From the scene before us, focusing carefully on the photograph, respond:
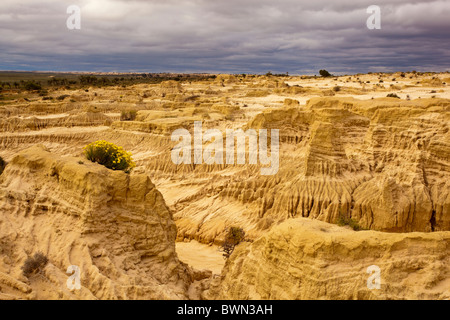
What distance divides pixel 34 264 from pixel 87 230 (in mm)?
1447

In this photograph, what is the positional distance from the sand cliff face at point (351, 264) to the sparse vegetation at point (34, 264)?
4.76 metres

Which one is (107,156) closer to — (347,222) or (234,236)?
(234,236)

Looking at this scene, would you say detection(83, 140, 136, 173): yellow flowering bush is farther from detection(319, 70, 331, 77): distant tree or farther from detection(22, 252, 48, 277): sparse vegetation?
detection(319, 70, 331, 77): distant tree

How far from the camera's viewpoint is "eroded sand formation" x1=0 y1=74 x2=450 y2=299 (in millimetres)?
7988

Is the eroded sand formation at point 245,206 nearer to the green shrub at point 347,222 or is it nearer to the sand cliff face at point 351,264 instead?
the sand cliff face at point 351,264

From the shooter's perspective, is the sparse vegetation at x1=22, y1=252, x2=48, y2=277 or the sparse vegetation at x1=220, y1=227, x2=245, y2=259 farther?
the sparse vegetation at x1=220, y1=227, x2=245, y2=259

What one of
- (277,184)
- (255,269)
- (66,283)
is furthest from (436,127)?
(66,283)

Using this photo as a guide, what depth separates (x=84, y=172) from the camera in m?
10.0

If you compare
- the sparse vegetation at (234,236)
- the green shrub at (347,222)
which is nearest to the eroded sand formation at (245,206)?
the sparse vegetation at (234,236)

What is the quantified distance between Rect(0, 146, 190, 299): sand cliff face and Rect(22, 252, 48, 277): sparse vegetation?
0.44 feet

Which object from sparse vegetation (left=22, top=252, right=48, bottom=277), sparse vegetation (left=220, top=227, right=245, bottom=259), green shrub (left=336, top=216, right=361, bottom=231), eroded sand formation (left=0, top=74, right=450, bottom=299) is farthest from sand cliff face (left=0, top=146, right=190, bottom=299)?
green shrub (left=336, top=216, right=361, bottom=231)

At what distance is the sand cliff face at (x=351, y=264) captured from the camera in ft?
24.7

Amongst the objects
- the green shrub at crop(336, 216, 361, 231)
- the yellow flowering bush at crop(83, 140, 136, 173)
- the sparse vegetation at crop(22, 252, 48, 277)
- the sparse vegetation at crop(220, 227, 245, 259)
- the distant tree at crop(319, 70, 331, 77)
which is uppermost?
the distant tree at crop(319, 70, 331, 77)

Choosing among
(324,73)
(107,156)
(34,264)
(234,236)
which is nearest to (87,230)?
(34,264)
